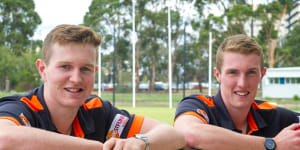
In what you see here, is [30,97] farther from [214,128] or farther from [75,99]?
[214,128]

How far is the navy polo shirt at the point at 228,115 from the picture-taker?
232cm

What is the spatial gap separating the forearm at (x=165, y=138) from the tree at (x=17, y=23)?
27.3 m

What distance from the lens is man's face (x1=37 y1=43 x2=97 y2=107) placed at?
1927 mm

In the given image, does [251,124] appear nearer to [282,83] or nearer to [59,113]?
[59,113]

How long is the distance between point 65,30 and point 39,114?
0.50 metres

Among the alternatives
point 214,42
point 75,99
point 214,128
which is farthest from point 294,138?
point 214,42

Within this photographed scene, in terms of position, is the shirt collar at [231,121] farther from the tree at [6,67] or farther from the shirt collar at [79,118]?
the tree at [6,67]

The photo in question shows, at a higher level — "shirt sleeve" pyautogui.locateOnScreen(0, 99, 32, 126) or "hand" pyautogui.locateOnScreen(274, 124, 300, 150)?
"shirt sleeve" pyautogui.locateOnScreen(0, 99, 32, 126)

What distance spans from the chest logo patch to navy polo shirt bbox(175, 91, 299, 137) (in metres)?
0.36

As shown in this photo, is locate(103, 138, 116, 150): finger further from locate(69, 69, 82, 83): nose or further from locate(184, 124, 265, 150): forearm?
locate(184, 124, 265, 150): forearm

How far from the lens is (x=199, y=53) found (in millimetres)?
28078

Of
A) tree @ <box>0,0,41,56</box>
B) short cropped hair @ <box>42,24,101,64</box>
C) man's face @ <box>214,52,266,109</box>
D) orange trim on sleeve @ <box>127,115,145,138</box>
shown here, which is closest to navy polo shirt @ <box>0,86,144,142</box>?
orange trim on sleeve @ <box>127,115,145,138</box>

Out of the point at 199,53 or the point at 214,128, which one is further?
the point at 199,53

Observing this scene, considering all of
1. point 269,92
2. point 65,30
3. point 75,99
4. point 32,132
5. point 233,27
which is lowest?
point 269,92
